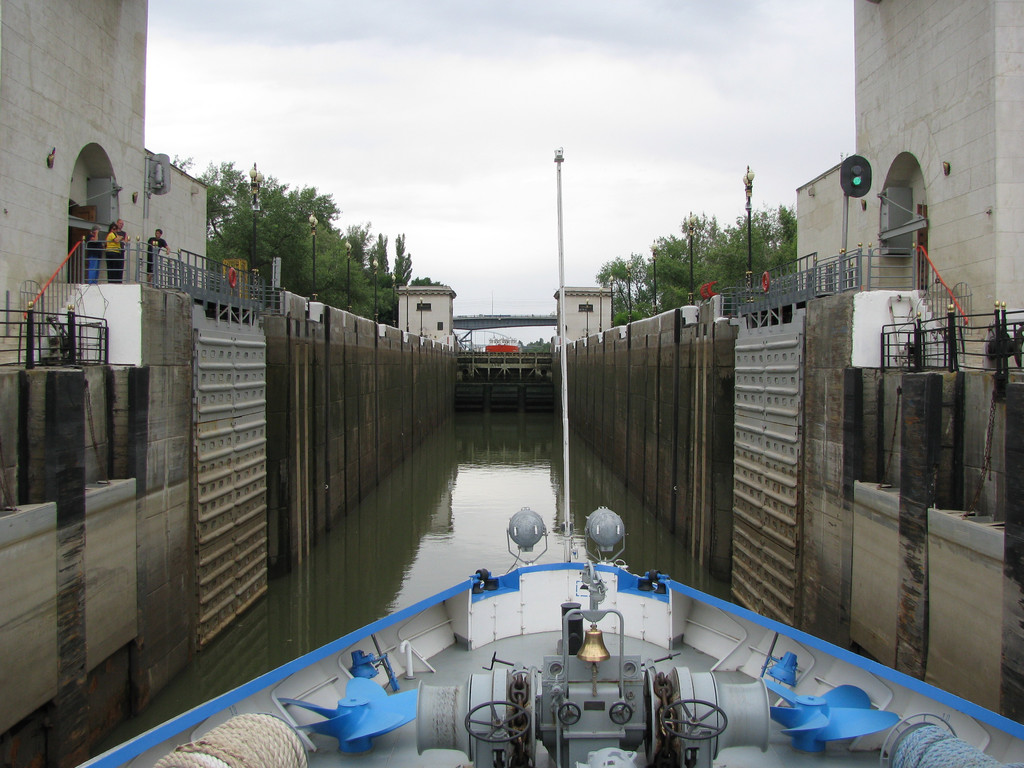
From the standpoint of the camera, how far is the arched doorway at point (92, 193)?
1538cm

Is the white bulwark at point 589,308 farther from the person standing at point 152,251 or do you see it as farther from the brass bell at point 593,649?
the brass bell at point 593,649

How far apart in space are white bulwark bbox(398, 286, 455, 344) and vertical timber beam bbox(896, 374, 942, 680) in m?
57.3

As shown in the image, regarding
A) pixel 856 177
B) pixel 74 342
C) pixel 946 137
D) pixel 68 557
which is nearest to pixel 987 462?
pixel 856 177

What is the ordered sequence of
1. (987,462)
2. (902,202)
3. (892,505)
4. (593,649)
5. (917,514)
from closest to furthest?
(593,649) → (987,462) → (917,514) → (892,505) → (902,202)

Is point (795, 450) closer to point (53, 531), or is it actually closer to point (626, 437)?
point (53, 531)

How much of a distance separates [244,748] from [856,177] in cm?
1466

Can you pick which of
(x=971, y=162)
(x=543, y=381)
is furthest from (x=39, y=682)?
(x=543, y=381)

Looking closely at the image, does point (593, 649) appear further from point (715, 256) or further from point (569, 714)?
point (715, 256)

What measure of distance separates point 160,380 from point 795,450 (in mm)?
9558

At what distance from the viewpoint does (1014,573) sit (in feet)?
20.6

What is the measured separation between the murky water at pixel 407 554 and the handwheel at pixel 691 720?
276 inches

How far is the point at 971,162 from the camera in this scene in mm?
14094

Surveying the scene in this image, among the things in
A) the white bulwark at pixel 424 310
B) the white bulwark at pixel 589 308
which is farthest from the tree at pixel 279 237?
the white bulwark at pixel 589 308

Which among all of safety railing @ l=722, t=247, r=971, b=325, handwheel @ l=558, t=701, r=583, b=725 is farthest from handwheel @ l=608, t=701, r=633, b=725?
safety railing @ l=722, t=247, r=971, b=325
